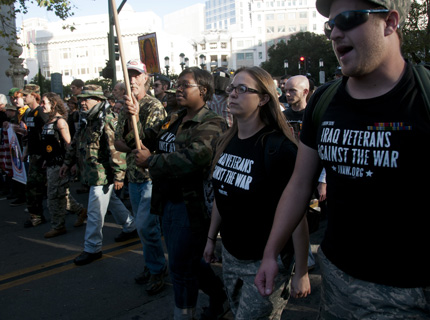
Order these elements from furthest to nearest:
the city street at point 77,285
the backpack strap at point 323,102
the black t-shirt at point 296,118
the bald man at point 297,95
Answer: the bald man at point 297,95 < the black t-shirt at point 296,118 < the city street at point 77,285 < the backpack strap at point 323,102

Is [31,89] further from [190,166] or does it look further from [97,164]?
[190,166]

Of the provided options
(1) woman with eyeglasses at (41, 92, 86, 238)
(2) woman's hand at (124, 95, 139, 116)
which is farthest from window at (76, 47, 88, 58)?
(2) woman's hand at (124, 95, 139, 116)

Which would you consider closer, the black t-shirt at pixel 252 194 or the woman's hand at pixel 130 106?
the black t-shirt at pixel 252 194

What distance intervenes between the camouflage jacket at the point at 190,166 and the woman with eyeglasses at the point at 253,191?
12.4 inches

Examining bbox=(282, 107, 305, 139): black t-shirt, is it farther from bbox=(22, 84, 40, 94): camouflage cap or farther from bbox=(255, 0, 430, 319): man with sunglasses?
bbox=(22, 84, 40, 94): camouflage cap

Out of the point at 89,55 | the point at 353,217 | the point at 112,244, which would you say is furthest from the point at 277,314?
the point at 89,55

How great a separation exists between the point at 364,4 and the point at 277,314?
154 cm

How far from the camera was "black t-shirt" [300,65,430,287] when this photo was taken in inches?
50.5

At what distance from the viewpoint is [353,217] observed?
1427 millimetres

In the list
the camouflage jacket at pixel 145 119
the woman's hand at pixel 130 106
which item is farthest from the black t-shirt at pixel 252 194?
the camouflage jacket at pixel 145 119

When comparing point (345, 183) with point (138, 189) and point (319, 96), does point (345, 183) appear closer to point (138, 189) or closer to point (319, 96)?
point (319, 96)

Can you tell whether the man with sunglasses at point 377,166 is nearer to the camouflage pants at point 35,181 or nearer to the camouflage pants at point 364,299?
the camouflage pants at point 364,299

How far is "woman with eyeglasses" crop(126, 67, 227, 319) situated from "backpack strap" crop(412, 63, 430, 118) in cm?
148

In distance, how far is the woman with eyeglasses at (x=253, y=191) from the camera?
2.00 metres
